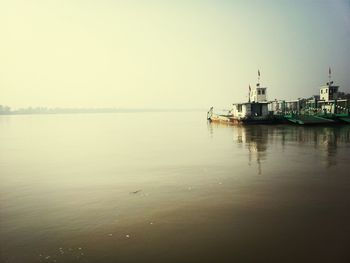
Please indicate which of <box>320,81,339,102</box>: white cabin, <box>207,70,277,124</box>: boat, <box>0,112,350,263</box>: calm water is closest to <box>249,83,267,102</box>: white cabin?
<box>207,70,277,124</box>: boat

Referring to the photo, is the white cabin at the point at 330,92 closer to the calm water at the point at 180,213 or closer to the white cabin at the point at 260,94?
the white cabin at the point at 260,94

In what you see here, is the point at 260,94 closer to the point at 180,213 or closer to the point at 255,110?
the point at 255,110

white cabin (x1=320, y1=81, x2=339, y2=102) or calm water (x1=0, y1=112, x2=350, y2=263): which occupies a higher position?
white cabin (x1=320, y1=81, x2=339, y2=102)

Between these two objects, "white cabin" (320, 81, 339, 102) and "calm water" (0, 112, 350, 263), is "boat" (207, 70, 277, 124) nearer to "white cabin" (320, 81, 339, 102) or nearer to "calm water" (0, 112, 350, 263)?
"white cabin" (320, 81, 339, 102)

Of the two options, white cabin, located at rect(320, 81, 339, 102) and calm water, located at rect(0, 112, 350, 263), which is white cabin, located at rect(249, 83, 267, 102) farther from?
calm water, located at rect(0, 112, 350, 263)

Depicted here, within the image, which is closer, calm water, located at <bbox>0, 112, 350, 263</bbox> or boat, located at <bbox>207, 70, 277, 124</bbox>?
calm water, located at <bbox>0, 112, 350, 263</bbox>

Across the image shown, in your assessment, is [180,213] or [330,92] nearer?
[180,213]

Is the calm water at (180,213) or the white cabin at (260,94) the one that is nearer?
the calm water at (180,213)

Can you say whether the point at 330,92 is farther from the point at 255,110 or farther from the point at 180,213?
the point at 180,213

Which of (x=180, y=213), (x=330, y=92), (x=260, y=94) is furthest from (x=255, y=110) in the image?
(x=180, y=213)

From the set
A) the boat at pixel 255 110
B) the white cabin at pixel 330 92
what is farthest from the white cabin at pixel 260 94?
the white cabin at pixel 330 92

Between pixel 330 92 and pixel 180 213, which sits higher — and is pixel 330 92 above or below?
above

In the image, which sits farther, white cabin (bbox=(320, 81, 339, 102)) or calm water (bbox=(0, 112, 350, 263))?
white cabin (bbox=(320, 81, 339, 102))

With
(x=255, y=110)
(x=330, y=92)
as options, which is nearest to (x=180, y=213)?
(x=255, y=110)
